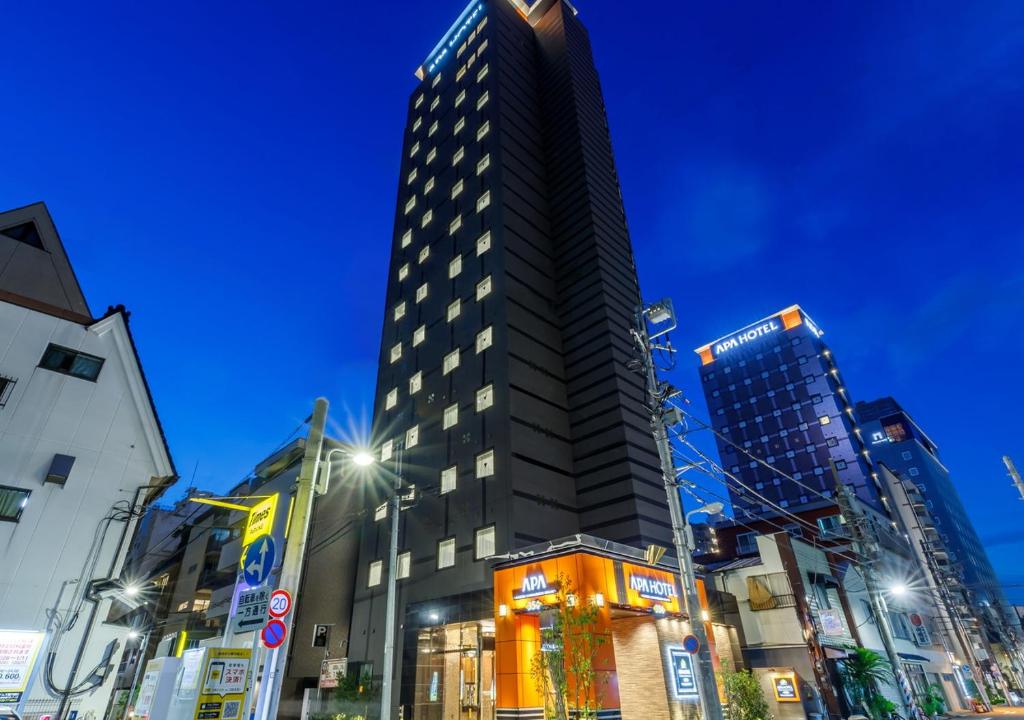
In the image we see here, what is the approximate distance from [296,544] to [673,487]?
10895 mm

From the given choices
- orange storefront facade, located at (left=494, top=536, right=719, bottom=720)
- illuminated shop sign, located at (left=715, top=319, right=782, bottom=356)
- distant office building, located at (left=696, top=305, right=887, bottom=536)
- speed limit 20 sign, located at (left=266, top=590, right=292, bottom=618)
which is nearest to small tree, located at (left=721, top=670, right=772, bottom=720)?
orange storefront facade, located at (left=494, top=536, right=719, bottom=720)

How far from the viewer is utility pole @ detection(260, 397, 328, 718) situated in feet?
31.6

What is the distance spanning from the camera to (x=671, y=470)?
16766 mm

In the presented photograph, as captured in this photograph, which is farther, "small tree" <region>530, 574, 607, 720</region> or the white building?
"small tree" <region>530, 574, 607, 720</region>

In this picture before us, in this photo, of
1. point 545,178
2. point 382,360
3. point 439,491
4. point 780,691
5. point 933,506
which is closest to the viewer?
point 780,691

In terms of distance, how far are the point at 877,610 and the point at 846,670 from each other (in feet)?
31.9

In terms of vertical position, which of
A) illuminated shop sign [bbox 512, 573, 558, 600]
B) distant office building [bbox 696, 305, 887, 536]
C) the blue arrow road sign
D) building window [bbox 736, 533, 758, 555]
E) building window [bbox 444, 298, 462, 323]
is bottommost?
the blue arrow road sign

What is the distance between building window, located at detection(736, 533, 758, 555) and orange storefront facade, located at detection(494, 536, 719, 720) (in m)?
40.8

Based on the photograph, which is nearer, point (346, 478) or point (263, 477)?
point (346, 478)

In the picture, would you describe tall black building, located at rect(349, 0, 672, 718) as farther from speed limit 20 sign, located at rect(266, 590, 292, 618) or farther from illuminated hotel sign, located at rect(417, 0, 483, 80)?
speed limit 20 sign, located at rect(266, 590, 292, 618)

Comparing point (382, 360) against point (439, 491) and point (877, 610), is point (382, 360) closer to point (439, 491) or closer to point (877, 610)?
point (439, 491)

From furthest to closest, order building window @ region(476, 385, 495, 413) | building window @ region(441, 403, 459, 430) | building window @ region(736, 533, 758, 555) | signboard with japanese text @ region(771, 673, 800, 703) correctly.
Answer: building window @ region(736, 533, 758, 555) < building window @ region(441, 403, 459, 430) < building window @ region(476, 385, 495, 413) < signboard with japanese text @ region(771, 673, 800, 703)

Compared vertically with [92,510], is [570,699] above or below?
below

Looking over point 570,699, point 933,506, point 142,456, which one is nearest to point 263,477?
point 142,456
